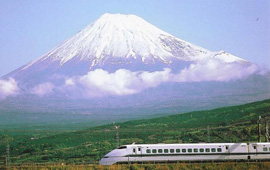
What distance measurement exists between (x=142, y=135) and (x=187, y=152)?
72.0 metres

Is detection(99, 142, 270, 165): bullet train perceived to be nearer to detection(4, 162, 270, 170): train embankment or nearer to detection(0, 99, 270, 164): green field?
detection(4, 162, 270, 170): train embankment

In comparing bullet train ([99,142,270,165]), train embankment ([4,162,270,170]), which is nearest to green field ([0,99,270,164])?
bullet train ([99,142,270,165])

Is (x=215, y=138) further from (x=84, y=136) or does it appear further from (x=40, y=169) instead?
(x=40, y=169)

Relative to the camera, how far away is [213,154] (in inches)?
1817

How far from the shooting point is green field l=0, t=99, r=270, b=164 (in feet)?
317

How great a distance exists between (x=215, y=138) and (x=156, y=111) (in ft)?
311

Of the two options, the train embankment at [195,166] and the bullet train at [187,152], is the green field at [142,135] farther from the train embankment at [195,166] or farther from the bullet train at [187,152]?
the train embankment at [195,166]

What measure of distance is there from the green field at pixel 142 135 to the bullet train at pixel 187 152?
37.7 metres

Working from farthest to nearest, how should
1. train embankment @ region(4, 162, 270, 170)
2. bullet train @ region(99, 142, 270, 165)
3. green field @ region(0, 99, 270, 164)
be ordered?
green field @ region(0, 99, 270, 164) → bullet train @ region(99, 142, 270, 165) → train embankment @ region(4, 162, 270, 170)

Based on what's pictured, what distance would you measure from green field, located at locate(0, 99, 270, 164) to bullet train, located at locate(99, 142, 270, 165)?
124ft

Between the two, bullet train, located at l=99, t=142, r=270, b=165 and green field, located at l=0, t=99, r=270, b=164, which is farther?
green field, located at l=0, t=99, r=270, b=164

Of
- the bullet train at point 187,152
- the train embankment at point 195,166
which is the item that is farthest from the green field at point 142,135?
the train embankment at point 195,166

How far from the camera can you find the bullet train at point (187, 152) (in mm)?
46031

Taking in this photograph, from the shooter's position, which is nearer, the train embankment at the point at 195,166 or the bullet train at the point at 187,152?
the train embankment at the point at 195,166
